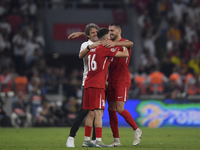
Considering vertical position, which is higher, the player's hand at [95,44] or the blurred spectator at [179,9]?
the blurred spectator at [179,9]

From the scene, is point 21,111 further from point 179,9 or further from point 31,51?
point 179,9

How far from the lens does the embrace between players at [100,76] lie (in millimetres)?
8508

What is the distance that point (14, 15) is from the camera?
2056 cm

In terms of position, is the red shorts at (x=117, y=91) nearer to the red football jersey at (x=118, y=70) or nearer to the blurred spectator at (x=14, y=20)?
the red football jersey at (x=118, y=70)

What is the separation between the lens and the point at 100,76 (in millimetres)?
8547

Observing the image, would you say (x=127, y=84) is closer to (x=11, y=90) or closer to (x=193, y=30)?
(x=11, y=90)

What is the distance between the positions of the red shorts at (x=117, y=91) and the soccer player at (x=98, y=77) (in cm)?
64

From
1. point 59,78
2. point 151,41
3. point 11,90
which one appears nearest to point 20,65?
point 59,78

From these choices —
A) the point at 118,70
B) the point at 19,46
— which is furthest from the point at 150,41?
the point at 118,70

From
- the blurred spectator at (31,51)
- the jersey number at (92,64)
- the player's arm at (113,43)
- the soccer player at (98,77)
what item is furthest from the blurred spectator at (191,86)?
the jersey number at (92,64)

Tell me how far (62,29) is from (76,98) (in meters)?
5.77

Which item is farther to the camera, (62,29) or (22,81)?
(62,29)

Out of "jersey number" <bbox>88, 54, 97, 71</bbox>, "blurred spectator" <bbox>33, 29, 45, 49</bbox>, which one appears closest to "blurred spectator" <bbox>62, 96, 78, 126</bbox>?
"blurred spectator" <bbox>33, 29, 45, 49</bbox>

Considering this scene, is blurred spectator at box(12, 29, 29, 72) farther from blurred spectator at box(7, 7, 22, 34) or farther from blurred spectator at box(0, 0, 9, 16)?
blurred spectator at box(0, 0, 9, 16)
